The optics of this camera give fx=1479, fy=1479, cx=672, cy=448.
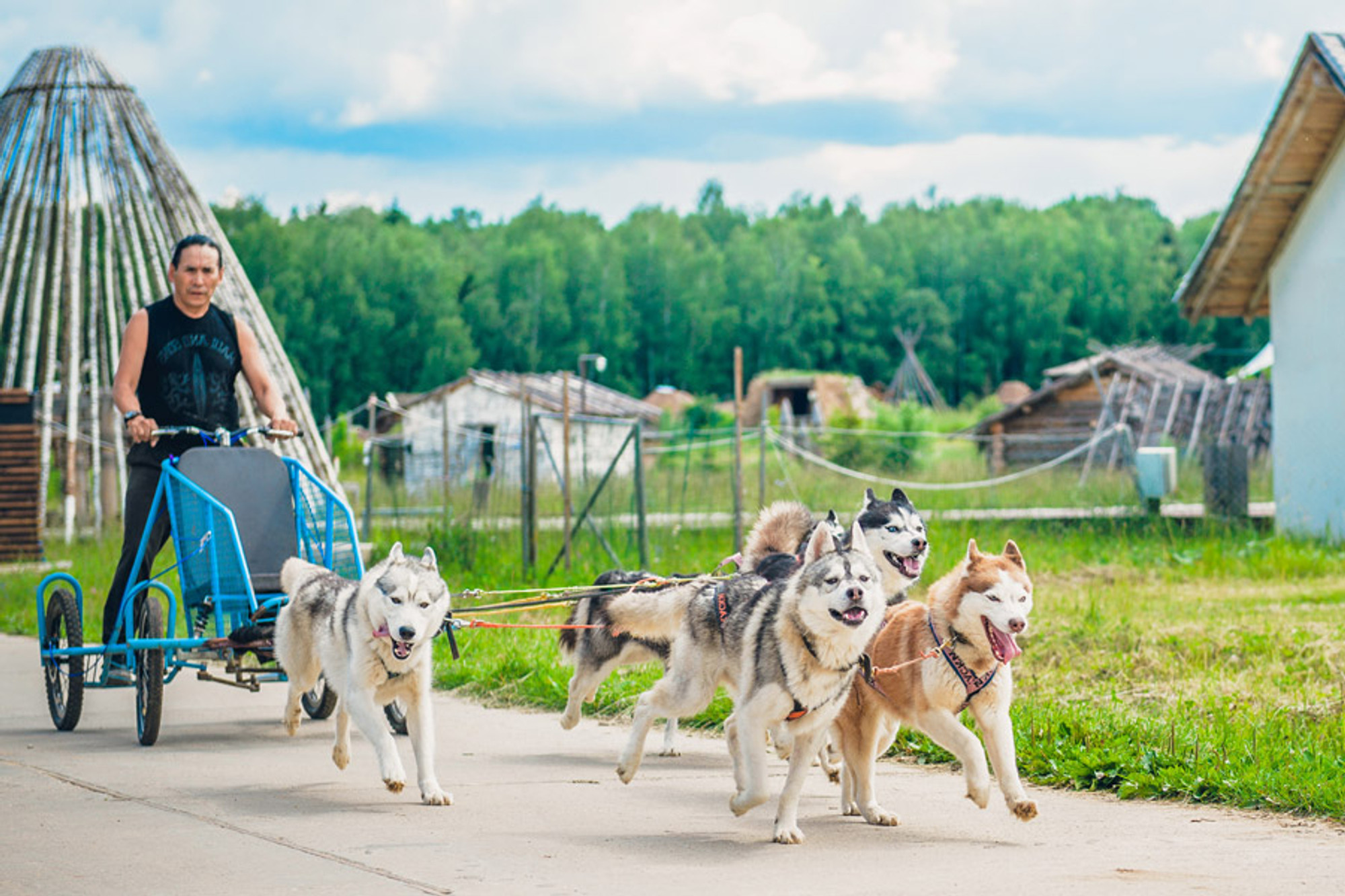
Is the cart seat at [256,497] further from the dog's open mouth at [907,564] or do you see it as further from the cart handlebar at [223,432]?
the dog's open mouth at [907,564]

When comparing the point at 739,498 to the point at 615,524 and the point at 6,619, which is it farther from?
the point at 6,619

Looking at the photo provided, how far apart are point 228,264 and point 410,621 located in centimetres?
1383

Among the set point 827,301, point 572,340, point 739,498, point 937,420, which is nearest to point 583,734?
→ point 739,498

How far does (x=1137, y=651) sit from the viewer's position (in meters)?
9.46

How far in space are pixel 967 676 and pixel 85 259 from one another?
1962 centimetres

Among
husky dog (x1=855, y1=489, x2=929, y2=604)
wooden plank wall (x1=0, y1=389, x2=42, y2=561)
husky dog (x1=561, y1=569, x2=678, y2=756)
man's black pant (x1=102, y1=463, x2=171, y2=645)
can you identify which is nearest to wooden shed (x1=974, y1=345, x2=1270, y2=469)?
wooden plank wall (x1=0, y1=389, x2=42, y2=561)

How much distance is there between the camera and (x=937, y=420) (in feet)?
184

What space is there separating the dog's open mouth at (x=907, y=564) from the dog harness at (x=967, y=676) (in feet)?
3.26

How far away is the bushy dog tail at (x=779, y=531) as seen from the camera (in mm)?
7023

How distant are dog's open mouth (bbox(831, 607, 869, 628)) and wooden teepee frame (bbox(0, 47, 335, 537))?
13.3m

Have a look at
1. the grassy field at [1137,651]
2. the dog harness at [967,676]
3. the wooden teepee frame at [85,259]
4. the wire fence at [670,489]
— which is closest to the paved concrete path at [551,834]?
the grassy field at [1137,651]

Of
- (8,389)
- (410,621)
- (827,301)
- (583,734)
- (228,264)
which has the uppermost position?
(827,301)

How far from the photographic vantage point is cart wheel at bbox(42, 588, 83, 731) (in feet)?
24.8

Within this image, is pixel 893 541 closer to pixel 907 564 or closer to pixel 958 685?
pixel 907 564
